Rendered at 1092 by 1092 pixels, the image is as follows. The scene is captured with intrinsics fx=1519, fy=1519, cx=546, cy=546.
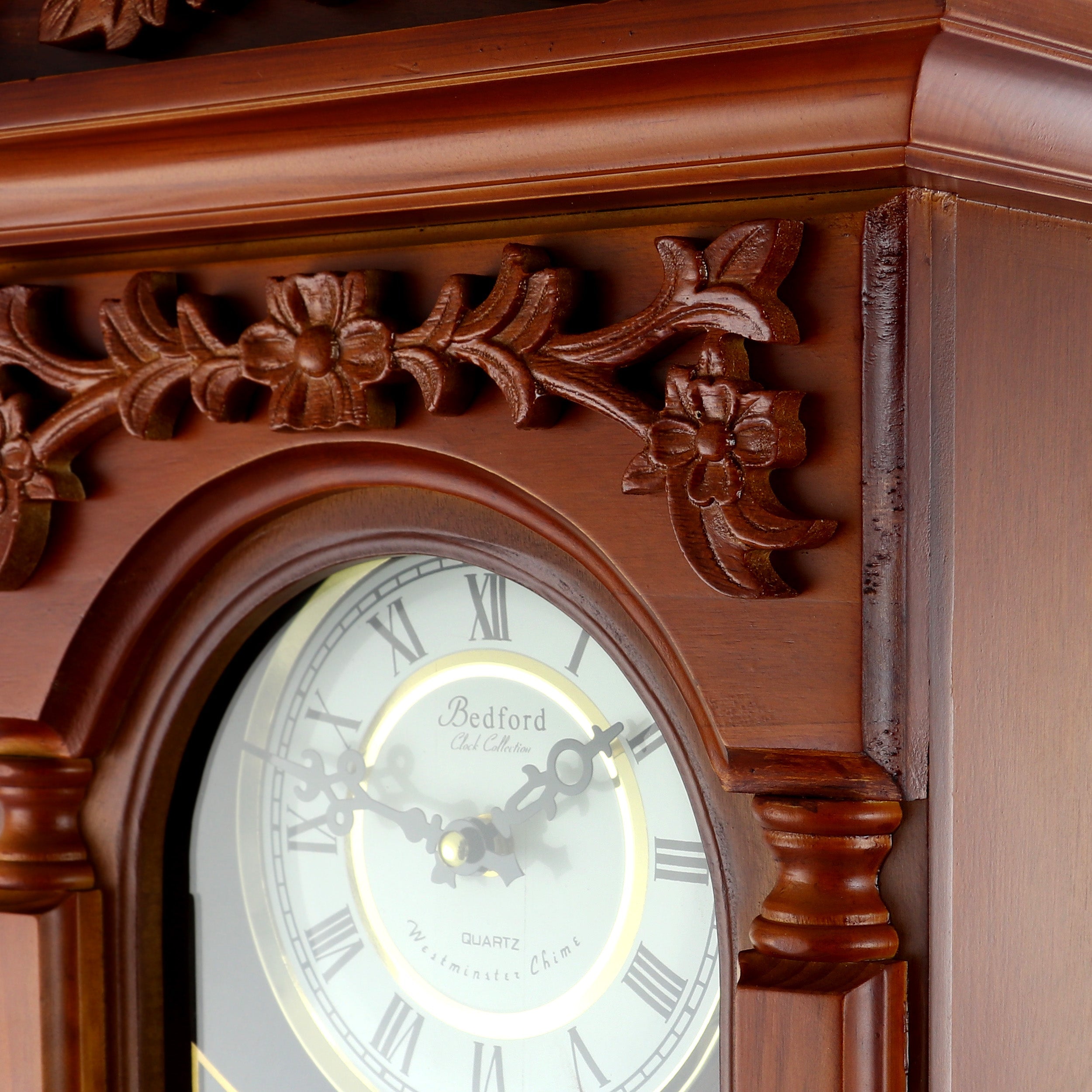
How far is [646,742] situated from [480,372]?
0.23 metres

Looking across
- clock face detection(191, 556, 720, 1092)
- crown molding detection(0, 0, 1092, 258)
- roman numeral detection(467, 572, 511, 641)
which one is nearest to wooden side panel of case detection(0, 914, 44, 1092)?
clock face detection(191, 556, 720, 1092)

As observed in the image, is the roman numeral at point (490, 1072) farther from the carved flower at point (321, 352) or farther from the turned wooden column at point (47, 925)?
the carved flower at point (321, 352)

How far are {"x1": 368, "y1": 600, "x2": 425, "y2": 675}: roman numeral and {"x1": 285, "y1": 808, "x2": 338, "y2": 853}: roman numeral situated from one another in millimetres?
117

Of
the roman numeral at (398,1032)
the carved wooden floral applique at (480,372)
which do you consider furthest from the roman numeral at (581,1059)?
the carved wooden floral applique at (480,372)

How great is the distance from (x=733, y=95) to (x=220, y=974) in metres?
0.66

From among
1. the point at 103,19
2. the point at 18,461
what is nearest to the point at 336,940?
the point at 18,461

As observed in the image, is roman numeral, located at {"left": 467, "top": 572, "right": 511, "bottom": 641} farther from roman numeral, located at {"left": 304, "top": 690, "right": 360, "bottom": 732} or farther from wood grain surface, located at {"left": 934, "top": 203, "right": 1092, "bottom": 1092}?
wood grain surface, located at {"left": 934, "top": 203, "right": 1092, "bottom": 1092}

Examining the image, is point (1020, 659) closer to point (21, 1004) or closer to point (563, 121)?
point (563, 121)

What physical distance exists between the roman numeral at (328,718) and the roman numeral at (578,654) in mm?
162

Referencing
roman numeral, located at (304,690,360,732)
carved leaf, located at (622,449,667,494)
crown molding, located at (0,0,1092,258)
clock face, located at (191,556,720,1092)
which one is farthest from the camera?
roman numeral, located at (304,690,360,732)

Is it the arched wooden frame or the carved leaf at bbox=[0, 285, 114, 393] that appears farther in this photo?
the carved leaf at bbox=[0, 285, 114, 393]

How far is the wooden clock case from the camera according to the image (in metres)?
0.69

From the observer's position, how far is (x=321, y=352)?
0.84 metres

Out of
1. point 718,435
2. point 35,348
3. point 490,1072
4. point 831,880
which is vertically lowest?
point 490,1072
